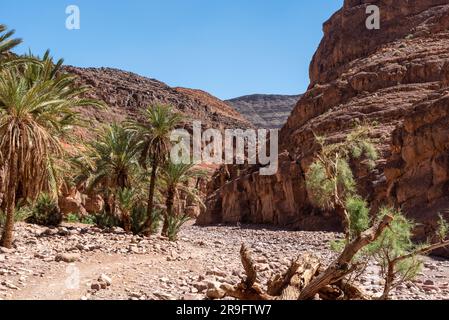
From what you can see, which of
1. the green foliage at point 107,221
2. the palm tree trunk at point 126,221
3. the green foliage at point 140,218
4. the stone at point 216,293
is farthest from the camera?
the green foliage at point 107,221

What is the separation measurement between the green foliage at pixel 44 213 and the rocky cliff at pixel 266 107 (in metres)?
136

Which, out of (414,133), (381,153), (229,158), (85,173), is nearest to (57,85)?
(85,173)

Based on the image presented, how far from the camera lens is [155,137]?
19.8 m

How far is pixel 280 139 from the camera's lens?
51312 mm

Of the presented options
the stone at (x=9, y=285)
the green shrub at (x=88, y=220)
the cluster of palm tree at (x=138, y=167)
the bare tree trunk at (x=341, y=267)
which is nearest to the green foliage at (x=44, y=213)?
the cluster of palm tree at (x=138, y=167)

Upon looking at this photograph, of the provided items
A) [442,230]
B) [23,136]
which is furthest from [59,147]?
[442,230]

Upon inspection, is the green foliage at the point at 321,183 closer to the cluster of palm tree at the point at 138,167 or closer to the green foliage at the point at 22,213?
the cluster of palm tree at the point at 138,167

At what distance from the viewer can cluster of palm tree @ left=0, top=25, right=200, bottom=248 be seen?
12195 mm

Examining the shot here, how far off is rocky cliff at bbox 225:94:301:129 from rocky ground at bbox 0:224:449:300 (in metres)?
141

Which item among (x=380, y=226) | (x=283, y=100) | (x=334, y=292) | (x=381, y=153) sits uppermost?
(x=283, y=100)

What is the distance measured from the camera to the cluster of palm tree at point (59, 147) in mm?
12195

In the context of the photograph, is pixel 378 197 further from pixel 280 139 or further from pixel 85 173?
pixel 280 139

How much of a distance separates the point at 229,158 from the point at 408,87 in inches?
1102

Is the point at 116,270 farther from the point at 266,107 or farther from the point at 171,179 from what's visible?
the point at 266,107
